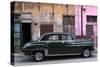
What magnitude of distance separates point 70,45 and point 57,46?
31 centimetres

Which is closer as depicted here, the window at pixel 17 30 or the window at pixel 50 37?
the window at pixel 17 30

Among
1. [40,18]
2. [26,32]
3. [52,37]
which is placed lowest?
[52,37]

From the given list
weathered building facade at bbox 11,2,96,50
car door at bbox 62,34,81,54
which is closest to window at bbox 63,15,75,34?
weathered building facade at bbox 11,2,96,50

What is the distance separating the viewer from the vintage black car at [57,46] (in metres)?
5.16

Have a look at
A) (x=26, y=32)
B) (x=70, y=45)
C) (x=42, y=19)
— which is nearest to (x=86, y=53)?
(x=70, y=45)

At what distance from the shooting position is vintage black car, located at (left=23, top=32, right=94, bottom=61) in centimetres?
516

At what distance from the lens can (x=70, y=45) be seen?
214 inches

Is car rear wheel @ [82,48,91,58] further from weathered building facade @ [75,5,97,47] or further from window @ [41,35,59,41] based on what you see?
window @ [41,35,59,41]

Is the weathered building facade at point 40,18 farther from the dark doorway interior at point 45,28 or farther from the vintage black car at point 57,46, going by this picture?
the vintage black car at point 57,46

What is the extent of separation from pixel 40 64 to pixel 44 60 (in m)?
0.13

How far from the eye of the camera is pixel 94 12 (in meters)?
5.62

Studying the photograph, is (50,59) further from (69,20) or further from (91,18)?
(91,18)

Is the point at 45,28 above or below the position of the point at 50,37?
above

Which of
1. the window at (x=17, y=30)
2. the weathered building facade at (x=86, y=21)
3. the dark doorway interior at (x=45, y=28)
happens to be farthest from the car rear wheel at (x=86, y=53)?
the window at (x=17, y=30)
